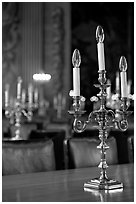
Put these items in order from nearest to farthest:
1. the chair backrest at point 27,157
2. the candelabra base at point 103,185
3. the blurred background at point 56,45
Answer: the candelabra base at point 103,185
the chair backrest at point 27,157
the blurred background at point 56,45

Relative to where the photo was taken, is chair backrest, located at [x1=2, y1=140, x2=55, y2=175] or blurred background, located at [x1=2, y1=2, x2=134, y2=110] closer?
chair backrest, located at [x1=2, y1=140, x2=55, y2=175]

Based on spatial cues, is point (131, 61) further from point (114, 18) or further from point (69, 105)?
point (69, 105)

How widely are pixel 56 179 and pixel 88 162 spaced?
26.8 inches

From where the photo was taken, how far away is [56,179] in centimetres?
222

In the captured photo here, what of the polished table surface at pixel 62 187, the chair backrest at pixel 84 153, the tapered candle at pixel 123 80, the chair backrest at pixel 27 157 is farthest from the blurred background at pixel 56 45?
the tapered candle at pixel 123 80

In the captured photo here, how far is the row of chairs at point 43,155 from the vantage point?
2.57 m

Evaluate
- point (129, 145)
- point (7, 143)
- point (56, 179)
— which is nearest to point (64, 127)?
point (129, 145)

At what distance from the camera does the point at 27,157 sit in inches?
103

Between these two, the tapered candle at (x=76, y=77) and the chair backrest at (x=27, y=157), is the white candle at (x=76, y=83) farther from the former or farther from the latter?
the chair backrest at (x=27, y=157)

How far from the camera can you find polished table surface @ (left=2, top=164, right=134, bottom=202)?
1.77m

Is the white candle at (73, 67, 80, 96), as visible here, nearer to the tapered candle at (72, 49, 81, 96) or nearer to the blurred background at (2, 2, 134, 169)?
the tapered candle at (72, 49, 81, 96)

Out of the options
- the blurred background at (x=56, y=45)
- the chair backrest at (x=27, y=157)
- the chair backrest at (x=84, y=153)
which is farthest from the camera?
the blurred background at (x=56, y=45)

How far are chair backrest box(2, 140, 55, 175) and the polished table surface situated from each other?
0.72 ft

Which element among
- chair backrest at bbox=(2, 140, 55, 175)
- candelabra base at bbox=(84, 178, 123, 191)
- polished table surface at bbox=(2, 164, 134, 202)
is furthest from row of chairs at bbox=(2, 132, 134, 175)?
candelabra base at bbox=(84, 178, 123, 191)
